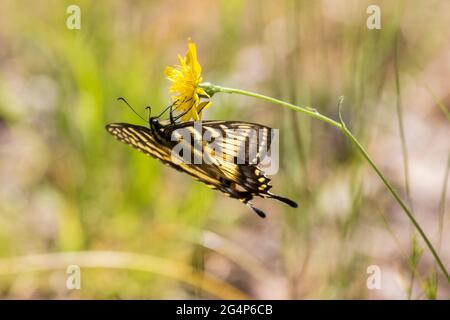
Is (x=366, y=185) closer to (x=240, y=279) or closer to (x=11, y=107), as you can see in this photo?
(x=240, y=279)

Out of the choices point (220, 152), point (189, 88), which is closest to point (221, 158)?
point (220, 152)

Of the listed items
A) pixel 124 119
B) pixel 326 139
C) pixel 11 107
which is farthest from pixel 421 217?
pixel 11 107

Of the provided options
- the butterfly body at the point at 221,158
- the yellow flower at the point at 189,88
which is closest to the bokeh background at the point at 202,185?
the butterfly body at the point at 221,158

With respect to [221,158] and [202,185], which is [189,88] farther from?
[202,185]

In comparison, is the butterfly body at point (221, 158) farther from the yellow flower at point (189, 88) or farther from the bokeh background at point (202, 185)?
the bokeh background at point (202, 185)

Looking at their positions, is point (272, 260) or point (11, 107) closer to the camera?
point (272, 260)

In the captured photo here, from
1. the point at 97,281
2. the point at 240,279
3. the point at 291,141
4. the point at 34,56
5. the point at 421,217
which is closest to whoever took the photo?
the point at 291,141
